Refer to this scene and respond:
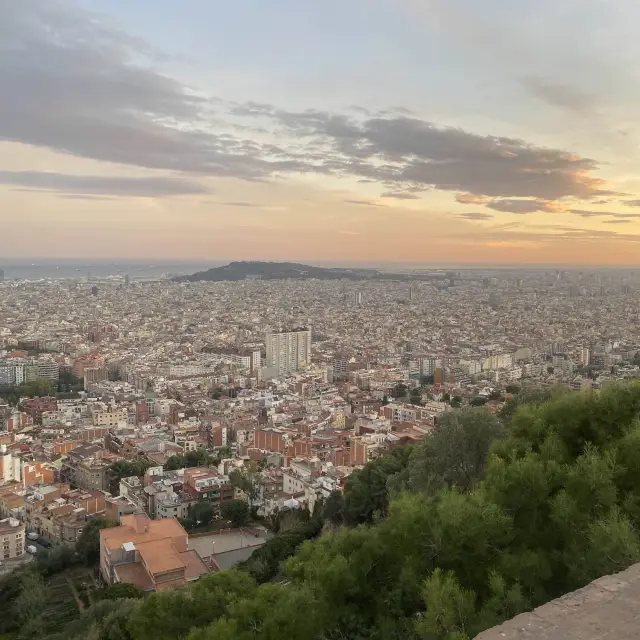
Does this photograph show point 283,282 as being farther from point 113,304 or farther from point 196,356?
point 196,356

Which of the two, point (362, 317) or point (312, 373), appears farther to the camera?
point (362, 317)

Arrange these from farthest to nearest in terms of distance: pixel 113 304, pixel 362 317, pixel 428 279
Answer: pixel 428 279, pixel 113 304, pixel 362 317

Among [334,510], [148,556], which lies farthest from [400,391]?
[148,556]

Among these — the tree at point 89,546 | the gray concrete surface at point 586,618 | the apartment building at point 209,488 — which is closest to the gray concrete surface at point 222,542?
the apartment building at point 209,488

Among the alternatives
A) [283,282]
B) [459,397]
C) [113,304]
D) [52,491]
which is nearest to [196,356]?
[459,397]

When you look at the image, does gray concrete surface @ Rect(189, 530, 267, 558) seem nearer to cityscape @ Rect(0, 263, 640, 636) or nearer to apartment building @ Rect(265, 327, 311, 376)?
cityscape @ Rect(0, 263, 640, 636)

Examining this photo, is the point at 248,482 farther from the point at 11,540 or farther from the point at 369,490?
the point at 369,490
